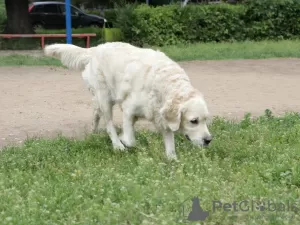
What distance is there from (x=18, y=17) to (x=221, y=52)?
829 centimetres

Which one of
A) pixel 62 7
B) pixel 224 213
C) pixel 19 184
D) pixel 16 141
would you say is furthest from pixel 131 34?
pixel 224 213

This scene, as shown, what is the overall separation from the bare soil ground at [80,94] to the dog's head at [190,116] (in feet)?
8.09

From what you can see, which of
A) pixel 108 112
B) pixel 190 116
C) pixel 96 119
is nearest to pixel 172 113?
pixel 190 116

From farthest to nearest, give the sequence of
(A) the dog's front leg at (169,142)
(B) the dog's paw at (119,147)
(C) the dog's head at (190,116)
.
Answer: (B) the dog's paw at (119,147) < (A) the dog's front leg at (169,142) < (C) the dog's head at (190,116)

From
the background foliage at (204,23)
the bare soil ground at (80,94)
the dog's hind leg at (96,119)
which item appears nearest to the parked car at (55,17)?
the background foliage at (204,23)

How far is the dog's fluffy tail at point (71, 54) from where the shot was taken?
7902mm

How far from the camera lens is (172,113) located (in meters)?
6.02

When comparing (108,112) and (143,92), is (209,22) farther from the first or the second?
(143,92)

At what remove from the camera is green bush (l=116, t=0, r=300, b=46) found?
71.0 ft

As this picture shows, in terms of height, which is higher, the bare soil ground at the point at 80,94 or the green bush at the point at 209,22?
the bare soil ground at the point at 80,94

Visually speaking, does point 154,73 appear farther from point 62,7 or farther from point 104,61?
point 62,7

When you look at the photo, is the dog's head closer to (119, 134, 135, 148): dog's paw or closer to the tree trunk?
(119, 134, 135, 148): dog's paw

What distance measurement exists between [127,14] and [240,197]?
17698mm

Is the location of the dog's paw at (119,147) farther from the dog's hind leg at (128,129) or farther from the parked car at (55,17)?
the parked car at (55,17)
